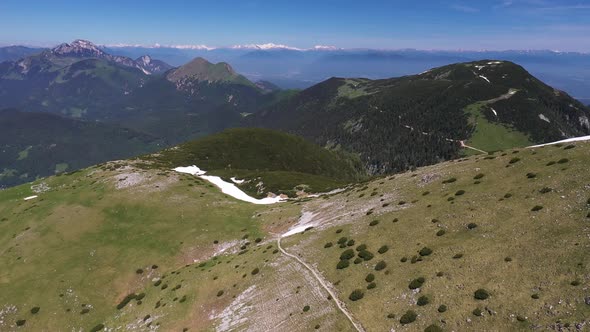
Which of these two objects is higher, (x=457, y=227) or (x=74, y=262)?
(x=457, y=227)

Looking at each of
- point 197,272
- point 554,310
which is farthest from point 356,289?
point 197,272

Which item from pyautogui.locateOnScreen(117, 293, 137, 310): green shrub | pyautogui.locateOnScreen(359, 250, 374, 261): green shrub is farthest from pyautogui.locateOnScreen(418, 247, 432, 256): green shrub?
pyautogui.locateOnScreen(117, 293, 137, 310): green shrub

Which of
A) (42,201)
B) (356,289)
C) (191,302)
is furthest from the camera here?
(42,201)

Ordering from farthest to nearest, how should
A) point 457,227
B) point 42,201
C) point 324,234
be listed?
point 42,201 → point 324,234 → point 457,227

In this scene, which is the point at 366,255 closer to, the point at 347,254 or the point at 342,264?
the point at 347,254

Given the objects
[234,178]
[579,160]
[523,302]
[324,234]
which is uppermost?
[579,160]

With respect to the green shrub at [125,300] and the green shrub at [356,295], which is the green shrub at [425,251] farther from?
the green shrub at [125,300]

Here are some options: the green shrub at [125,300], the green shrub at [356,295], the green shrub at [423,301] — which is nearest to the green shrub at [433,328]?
the green shrub at [423,301]

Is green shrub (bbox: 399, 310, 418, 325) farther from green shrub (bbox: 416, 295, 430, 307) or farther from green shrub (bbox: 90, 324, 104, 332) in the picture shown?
green shrub (bbox: 90, 324, 104, 332)

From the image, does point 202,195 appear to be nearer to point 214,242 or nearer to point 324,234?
point 214,242
